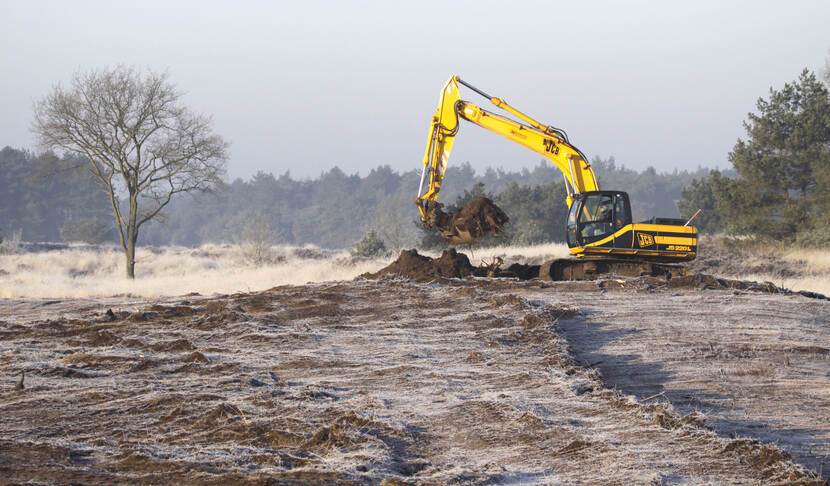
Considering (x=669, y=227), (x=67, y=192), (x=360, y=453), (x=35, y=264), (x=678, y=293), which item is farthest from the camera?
(x=67, y=192)

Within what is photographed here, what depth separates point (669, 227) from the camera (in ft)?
53.2

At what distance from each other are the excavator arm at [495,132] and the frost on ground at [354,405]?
5079 millimetres

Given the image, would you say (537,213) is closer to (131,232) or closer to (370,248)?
(370,248)

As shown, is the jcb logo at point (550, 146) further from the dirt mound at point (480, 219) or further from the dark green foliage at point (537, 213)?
the dark green foliage at point (537, 213)

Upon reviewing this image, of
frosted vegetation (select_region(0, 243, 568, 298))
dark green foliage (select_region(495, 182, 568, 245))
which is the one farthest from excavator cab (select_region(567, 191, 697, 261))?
dark green foliage (select_region(495, 182, 568, 245))

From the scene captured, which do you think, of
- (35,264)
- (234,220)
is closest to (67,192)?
(234,220)

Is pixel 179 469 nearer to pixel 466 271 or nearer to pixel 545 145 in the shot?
pixel 466 271

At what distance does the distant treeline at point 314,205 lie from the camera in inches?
1785

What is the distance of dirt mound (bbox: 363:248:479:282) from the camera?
16.1 m

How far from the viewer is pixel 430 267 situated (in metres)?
16.4

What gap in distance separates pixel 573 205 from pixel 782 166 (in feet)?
61.5

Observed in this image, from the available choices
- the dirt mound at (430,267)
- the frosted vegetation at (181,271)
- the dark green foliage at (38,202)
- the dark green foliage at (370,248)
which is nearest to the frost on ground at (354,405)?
the dirt mound at (430,267)

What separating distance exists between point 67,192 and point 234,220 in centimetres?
2511

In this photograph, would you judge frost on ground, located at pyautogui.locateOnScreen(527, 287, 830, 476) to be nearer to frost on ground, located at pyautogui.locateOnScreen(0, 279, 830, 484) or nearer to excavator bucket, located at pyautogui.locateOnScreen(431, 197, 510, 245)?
frost on ground, located at pyautogui.locateOnScreen(0, 279, 830, 484)
